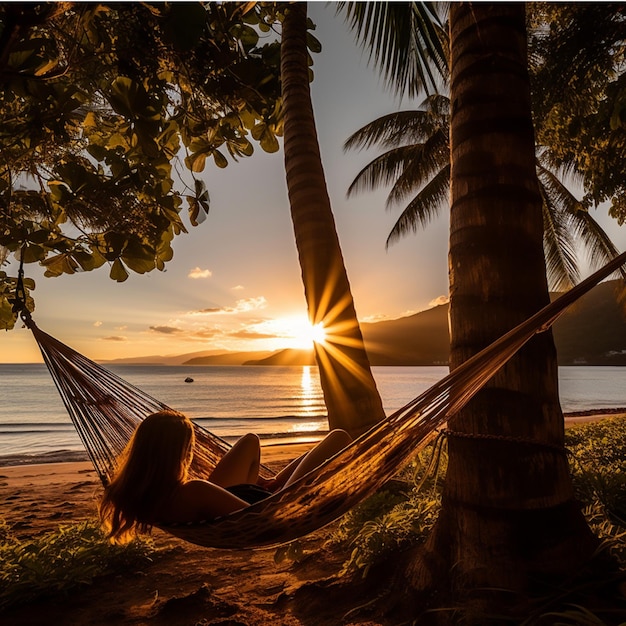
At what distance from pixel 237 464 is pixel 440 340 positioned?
2681 inches

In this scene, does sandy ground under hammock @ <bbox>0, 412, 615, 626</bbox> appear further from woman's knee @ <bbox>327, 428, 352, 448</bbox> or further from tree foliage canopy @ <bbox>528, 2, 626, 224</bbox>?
tree foliage canopy @ <bbox>528, 2, 626, 224</bbox>

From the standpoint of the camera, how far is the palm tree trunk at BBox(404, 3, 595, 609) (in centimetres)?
108

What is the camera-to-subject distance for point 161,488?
140cm

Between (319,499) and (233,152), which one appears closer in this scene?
(319,499)

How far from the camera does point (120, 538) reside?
1474 mm

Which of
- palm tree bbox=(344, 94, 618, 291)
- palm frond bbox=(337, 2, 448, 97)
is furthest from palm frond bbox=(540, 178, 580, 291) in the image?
palm frond bbox=(337, 2, 448, 97)

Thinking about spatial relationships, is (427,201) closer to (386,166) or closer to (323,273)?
(386,166)

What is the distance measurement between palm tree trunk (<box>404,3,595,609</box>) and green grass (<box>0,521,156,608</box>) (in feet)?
4.32

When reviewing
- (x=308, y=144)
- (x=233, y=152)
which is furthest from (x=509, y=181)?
(x=308, y=144)

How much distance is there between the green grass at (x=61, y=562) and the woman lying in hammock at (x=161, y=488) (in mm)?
442

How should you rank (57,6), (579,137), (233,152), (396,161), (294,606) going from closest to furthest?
(57,6)
(294,606)
(233,152)
(579,137)
(396,161)

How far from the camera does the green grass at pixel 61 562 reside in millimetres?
1651

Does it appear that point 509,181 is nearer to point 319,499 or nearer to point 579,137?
point 319,499

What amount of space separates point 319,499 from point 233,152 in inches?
64.8
